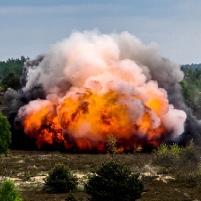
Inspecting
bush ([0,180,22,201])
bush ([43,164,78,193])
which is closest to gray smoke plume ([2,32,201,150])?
bush ([43,164,78,193])

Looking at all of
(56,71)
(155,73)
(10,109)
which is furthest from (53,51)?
(155,73)

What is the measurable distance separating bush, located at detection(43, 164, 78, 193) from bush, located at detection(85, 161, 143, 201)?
7.93 m

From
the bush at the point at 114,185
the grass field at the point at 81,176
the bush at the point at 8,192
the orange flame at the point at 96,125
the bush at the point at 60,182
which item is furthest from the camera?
the orange flame at the point at 96,125

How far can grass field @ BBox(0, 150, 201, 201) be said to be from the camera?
139 ft

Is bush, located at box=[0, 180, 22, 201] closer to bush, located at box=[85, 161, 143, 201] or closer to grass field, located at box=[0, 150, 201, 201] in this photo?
bush, located at box=[85, 161, 143, 201]

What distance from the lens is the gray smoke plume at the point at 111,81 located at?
82.2 m

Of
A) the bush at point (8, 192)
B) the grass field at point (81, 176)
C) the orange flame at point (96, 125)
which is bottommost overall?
the grass field at point (81, 176)

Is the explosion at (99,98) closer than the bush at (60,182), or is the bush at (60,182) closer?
the bush at (60,182)

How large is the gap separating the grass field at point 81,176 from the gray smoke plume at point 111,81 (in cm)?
1542

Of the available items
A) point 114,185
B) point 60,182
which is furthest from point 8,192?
point 60,182

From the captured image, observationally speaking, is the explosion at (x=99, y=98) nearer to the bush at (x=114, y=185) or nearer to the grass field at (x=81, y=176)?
the grass field at (x=81, y=176)

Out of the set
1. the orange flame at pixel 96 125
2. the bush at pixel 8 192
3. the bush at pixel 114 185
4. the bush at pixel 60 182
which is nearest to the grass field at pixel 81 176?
the bush at pixel 60 182

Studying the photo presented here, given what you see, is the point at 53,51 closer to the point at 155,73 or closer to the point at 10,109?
the point at 10,109

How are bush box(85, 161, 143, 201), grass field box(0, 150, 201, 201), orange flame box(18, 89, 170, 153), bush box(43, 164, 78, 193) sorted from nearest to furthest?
bush box(85, 161, 143, 201)
grass field box(0, 150, 201, 201)
bush box(43, 164, 78, 193)
orange flame box(18, 89, 170, 153)
